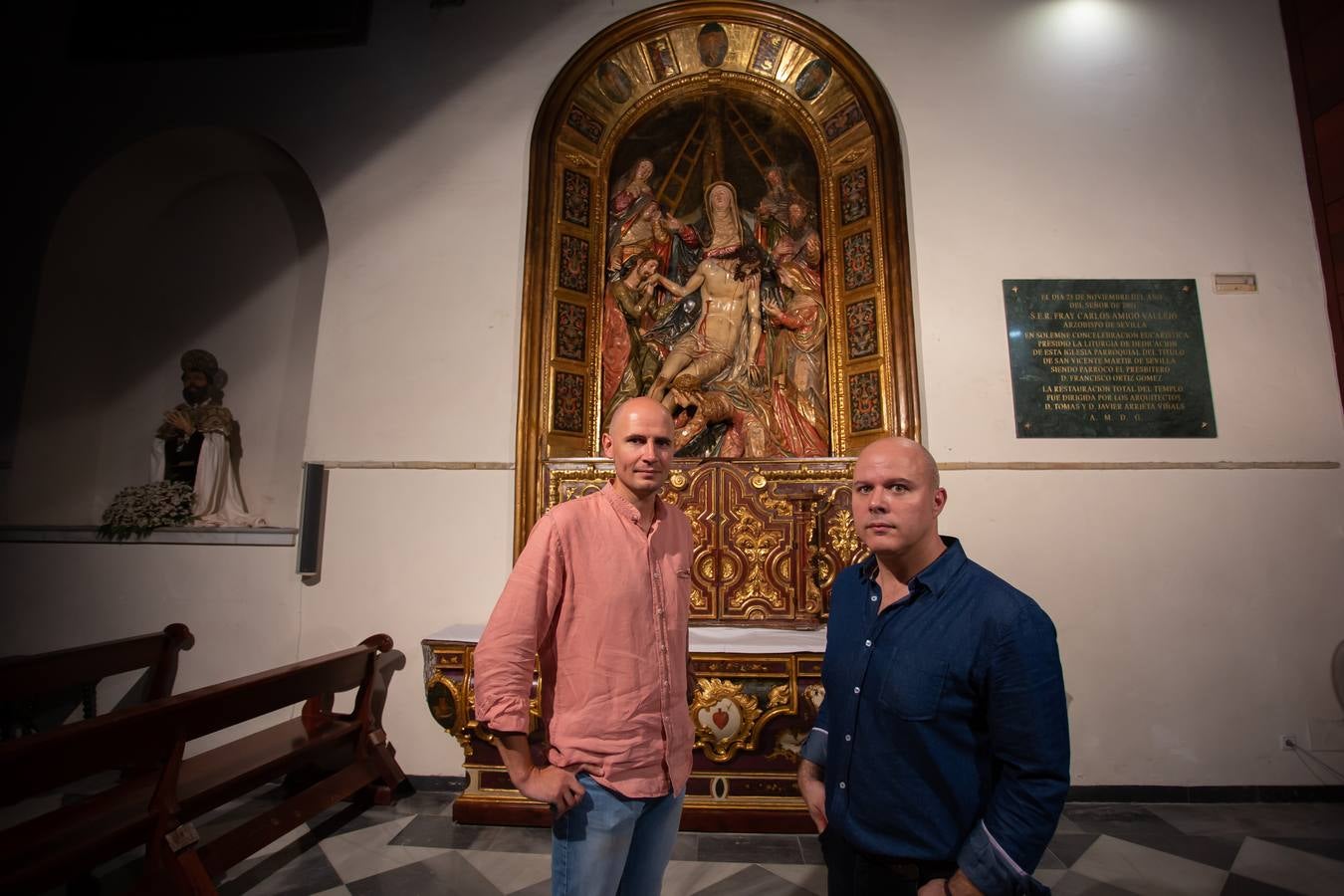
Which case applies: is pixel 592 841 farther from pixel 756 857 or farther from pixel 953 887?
pixel 756 857

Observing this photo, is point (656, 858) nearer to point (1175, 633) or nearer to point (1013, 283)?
point (1175, 633)

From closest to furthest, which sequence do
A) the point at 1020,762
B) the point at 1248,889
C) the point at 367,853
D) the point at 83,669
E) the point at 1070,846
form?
the point at 1020,762
the point at 1248,889
the point at 367,853
the point at 1070,846
the point at 83,669

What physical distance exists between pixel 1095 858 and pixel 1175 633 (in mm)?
1582

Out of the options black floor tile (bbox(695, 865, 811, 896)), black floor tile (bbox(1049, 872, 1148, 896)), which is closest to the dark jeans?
black floor tile (bbox(695, 865, 811, 896))

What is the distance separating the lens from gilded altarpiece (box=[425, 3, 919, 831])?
13.1 feet

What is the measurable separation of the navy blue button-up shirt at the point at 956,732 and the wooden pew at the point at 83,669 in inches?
141

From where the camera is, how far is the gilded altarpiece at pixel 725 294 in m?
3.99

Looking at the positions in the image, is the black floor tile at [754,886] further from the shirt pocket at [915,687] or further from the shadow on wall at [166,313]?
the shadow on wall at [166,313]

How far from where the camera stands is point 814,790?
1422 millimetres

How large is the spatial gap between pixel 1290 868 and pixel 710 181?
5.21 meters

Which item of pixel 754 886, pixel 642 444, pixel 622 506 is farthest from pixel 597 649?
pixel 754 886

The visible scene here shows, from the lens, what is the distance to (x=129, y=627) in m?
4.12

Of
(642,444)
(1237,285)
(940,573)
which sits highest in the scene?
(1237,285)

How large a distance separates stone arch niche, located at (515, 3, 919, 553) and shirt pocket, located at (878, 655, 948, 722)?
2.87 metres
